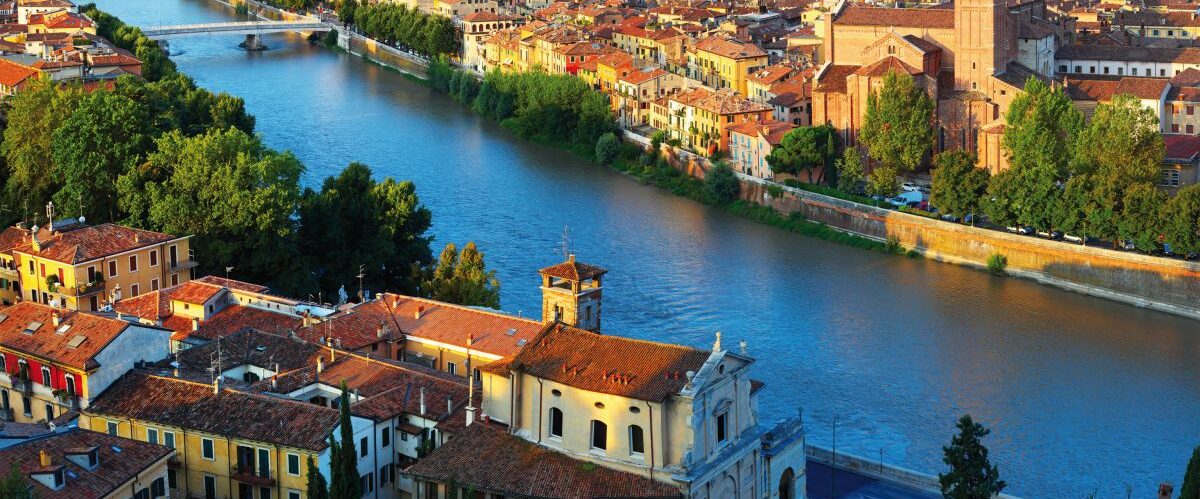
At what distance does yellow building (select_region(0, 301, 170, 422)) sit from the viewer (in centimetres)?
1473

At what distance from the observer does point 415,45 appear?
1657 inches

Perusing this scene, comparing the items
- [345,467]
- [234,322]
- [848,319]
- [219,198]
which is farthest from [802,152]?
[345,467]

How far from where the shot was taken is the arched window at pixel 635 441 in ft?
44.0

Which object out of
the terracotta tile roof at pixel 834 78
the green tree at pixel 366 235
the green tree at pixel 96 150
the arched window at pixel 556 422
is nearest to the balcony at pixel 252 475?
the arched window at pixel 556 422

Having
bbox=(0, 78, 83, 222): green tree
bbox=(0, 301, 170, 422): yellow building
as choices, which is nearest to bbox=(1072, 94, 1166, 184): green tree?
bbox=(0, 78, 83, 222): green tree

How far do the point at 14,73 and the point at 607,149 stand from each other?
8984 mm

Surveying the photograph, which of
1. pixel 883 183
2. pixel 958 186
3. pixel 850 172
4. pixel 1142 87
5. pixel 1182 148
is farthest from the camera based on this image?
pixel 1142 87

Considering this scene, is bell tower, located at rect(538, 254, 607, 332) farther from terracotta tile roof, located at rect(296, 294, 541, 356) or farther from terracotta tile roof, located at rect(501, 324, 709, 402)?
terracotta tile roof, located at rect(501, 324, 709, 402)

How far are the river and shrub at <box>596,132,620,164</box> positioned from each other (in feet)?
1.44

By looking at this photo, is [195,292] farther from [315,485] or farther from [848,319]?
[848,319]

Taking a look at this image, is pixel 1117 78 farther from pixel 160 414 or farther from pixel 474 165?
pixel 160 414

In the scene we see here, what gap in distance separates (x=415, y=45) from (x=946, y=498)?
29334 millimetres

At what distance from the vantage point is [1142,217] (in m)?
24.0

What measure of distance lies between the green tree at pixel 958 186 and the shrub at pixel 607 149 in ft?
21.1
